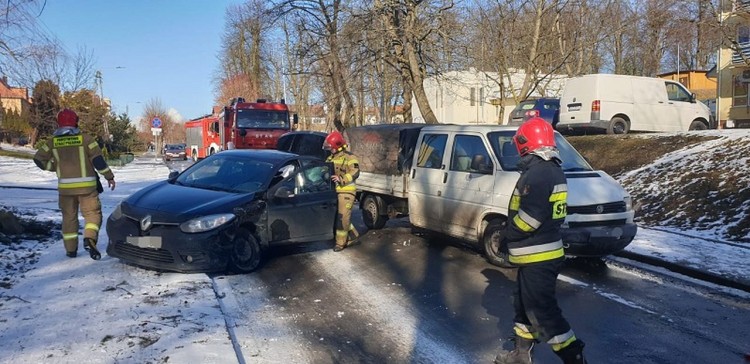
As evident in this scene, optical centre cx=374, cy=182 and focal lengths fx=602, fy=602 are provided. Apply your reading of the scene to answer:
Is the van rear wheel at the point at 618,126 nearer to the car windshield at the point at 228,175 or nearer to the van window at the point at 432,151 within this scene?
the van window at the point at 432,151

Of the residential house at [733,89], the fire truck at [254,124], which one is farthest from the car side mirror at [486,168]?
the residential house at [733,89]

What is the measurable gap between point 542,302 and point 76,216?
561cm

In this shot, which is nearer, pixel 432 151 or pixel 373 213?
pixel 432 151

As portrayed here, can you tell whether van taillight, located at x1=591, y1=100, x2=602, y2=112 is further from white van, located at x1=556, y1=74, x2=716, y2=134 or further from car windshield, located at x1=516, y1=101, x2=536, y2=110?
car windshield, located at x1=516, y1=101, x2=536, y2=110

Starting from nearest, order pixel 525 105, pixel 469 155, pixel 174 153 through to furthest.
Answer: pixel 469 155 < pixel 525 105 < pixel 174 153

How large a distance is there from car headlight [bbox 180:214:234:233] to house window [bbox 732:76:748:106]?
1250 inches

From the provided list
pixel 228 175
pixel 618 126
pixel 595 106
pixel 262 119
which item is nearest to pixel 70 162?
pixel 228 175

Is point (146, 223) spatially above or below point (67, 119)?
below

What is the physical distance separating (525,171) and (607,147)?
1362 centimetres

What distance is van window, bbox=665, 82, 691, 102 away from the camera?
18.5 meters

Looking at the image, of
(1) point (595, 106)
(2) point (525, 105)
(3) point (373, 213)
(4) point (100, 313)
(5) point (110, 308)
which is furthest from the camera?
(2) point (525, 105)

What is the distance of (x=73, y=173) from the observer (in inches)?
282

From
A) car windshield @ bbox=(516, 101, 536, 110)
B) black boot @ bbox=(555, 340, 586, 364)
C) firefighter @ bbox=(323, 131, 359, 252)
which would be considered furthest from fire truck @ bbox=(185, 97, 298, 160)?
black boot @ bbox=(555, 340, 586, 364)

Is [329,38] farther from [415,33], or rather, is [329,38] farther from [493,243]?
[493,243]
